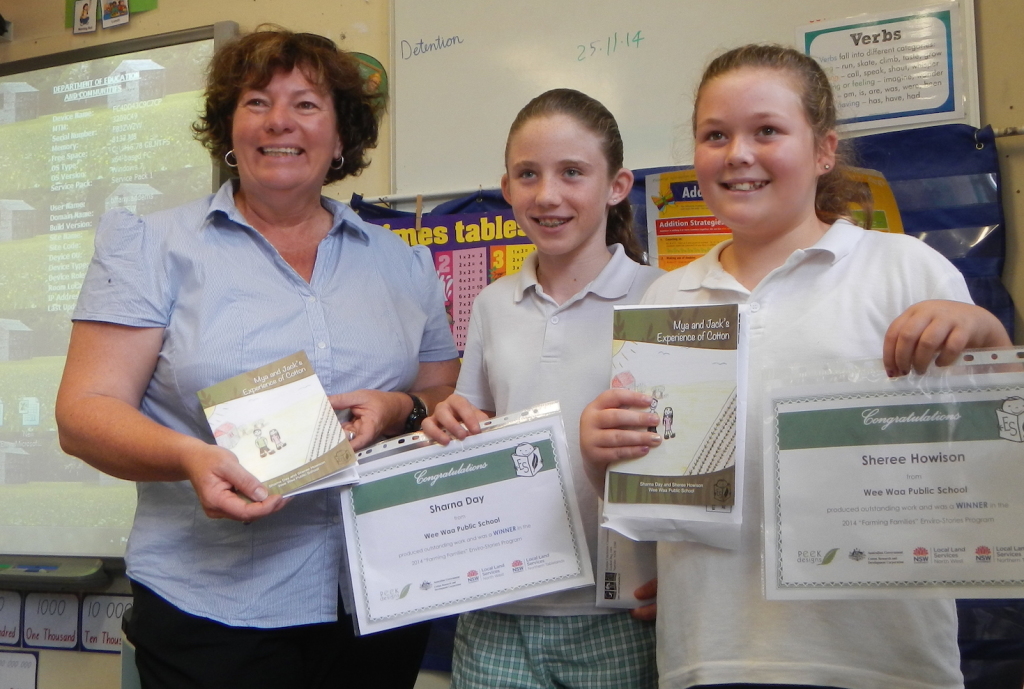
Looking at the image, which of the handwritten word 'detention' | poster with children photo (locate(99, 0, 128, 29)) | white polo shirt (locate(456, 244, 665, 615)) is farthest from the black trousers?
poster with children photo (locate(99, 0, 128, 29))

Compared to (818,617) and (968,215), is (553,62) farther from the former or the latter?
(818,617)

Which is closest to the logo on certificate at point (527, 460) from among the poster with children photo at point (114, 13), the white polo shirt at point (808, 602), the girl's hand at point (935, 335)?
the white polo shirt at point (808, 602)

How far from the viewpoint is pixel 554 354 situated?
4.51 feet

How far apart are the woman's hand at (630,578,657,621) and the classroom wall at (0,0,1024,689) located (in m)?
1.51

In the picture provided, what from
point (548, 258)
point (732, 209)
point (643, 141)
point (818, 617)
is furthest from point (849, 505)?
point (643, 141)

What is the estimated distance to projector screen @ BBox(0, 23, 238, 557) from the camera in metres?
3.05

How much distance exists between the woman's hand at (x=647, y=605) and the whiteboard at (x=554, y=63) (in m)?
1.42

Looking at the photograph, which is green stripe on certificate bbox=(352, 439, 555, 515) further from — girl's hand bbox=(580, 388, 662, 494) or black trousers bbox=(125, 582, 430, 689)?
black trousers bbox=(125, 582, 430, 689)

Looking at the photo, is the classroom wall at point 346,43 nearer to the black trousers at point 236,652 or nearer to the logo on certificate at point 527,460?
the logo on certificate at point 527,460

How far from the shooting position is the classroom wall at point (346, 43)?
2.20 metres

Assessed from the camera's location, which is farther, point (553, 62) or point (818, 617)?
point (553, 62)

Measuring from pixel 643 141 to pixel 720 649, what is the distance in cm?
183

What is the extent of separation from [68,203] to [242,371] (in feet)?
7.69

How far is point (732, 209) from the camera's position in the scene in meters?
1.15
